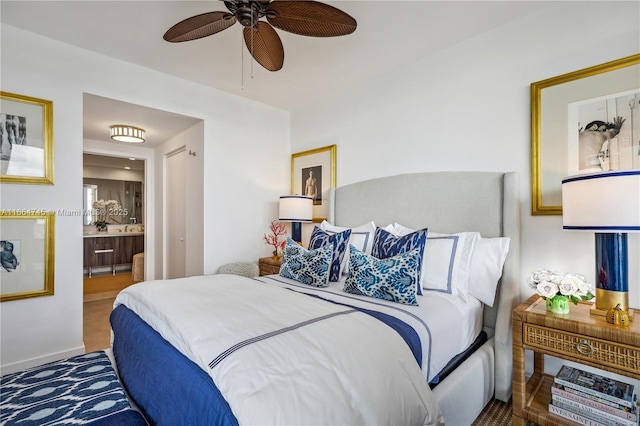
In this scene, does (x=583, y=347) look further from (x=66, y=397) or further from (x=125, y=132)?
(x=125, y=132)

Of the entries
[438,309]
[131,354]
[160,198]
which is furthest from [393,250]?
[160,198]

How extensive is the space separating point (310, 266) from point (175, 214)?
9.65ft

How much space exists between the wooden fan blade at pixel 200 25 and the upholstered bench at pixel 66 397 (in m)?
1.88

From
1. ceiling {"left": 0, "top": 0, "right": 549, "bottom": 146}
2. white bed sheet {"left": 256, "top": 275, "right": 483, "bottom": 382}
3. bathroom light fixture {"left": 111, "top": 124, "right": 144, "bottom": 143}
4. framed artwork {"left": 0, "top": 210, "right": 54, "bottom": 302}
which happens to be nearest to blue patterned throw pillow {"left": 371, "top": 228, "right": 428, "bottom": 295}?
white bed sheet {"left": 256, "top": 275, "right": 483, "bottom": 382}

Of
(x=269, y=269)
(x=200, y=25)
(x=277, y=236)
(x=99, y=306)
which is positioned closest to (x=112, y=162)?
(x=99, y=306)

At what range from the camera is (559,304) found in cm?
159

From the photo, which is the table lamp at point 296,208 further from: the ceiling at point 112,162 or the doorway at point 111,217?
the ceiling at point 112,162

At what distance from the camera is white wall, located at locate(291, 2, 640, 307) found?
189 cm

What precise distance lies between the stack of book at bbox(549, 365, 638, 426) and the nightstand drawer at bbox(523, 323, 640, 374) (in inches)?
8.9

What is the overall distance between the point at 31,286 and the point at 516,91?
4.05 metres

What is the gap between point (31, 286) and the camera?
2428 millimetres

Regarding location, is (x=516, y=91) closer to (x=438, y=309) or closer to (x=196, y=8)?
(x=438, y=309)

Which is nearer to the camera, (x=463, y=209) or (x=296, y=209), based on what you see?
(x=463, y=209)

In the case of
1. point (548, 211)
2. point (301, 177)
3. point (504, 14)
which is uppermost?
point (504, 14)
